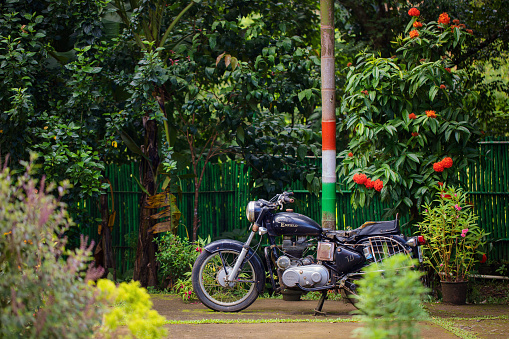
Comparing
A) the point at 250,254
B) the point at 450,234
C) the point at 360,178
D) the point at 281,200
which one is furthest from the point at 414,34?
the point at 250,254

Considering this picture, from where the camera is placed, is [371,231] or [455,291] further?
[455,291]

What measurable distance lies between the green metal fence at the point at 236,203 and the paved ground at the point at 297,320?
5.95 feet

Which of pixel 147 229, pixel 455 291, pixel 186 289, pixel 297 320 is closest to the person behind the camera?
pixel 297 320

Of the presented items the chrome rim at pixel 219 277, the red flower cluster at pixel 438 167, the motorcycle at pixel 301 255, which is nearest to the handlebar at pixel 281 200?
the motorcycle at pixel 301 255

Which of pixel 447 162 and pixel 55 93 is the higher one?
pixel 55 93

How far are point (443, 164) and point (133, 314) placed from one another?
4.65 metres

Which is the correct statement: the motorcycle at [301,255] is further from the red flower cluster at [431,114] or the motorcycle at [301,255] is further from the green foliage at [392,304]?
the green foliage at [392,304]

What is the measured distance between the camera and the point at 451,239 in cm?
648

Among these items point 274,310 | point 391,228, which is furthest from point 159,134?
point 391,228

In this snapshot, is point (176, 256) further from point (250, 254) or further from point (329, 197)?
point (329, 197)

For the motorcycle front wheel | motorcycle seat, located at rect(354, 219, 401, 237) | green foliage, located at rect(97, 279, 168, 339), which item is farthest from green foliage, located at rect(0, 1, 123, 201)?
green foliage, located at rect(97, 279, 168, 339)

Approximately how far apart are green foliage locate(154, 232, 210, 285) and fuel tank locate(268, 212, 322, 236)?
4.87 ft

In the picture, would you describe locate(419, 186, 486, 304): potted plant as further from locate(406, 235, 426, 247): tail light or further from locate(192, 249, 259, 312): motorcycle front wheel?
locate(192, 249, 259, 312): motorcycle front wheel

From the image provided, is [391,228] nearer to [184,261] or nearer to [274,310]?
[274,310]
